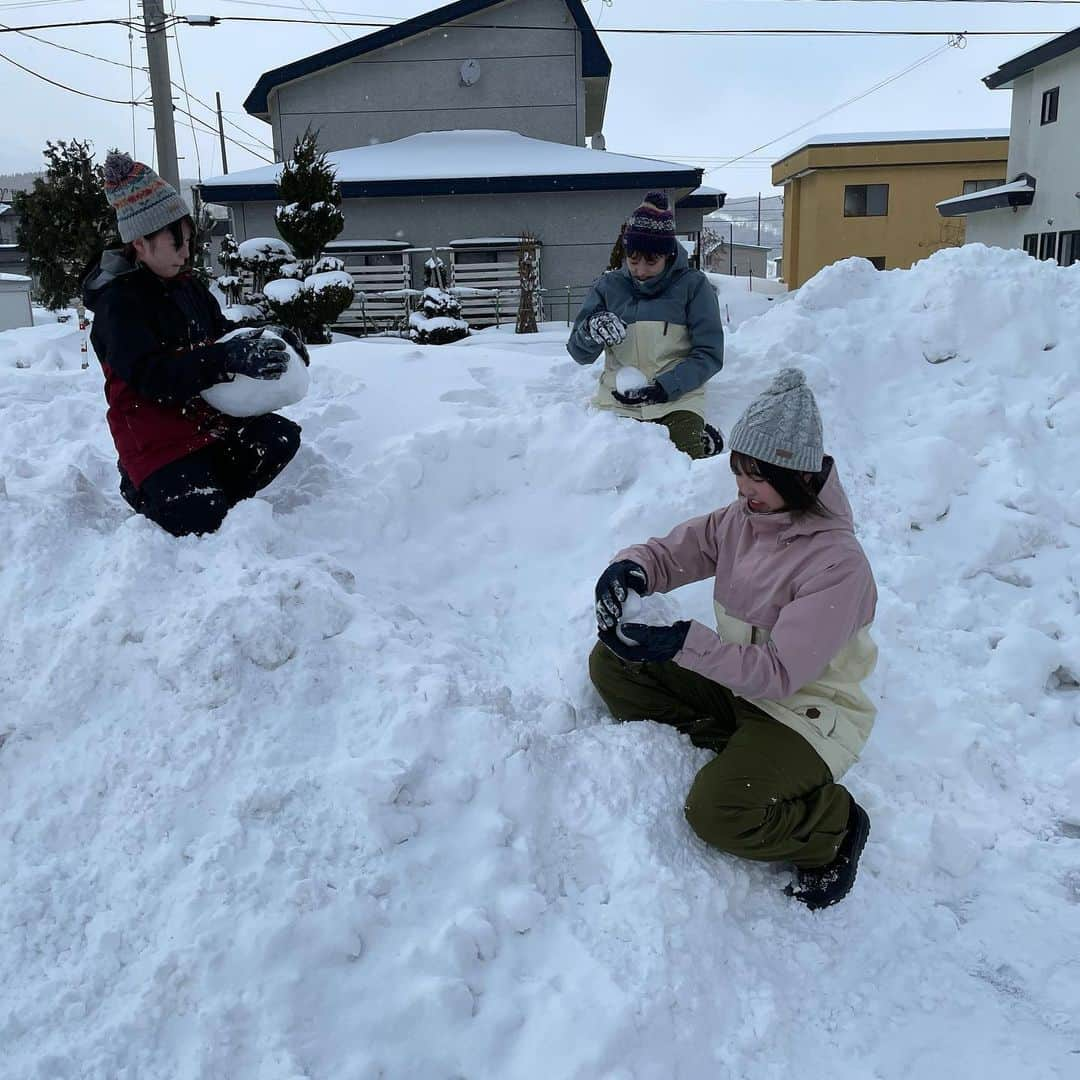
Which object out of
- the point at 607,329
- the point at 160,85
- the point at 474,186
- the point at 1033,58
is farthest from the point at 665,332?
the point at 1033,58

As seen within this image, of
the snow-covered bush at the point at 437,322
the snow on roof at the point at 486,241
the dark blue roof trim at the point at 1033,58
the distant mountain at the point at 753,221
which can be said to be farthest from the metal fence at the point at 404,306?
the distant mountain at the point at 753,221

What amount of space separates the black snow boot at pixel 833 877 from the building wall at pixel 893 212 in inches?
1004

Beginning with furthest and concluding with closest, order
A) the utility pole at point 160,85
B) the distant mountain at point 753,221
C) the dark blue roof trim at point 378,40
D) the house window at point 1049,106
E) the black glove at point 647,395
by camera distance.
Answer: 1. the distant mountain at point 753,221
2. the house window at point 1049,106
3. the dark blue roof trim at point 378,40
4. the utility pole at point 160,85
5. the black glove at point 647,395

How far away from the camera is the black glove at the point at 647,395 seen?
459cm

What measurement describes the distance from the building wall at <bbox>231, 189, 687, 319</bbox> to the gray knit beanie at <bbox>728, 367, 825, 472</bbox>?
13845 millimetres

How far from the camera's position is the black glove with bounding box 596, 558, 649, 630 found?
2574 mm

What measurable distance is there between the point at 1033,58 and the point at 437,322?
15272mm

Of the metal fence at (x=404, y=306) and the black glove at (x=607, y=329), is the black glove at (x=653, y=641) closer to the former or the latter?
the black glove at (x=607, y=329)

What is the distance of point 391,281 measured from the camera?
51.2 feet

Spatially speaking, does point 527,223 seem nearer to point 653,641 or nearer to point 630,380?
point 630,380

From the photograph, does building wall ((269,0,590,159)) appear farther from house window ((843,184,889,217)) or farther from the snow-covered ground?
the snow-covered ground

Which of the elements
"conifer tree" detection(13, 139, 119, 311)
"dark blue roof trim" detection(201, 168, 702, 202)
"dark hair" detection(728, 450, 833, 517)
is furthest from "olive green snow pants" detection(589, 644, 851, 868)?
"dark blue roof trim" detection(201, 168, 702, 202)

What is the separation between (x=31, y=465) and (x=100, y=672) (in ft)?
5.07

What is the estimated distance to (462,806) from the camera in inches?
98.8
